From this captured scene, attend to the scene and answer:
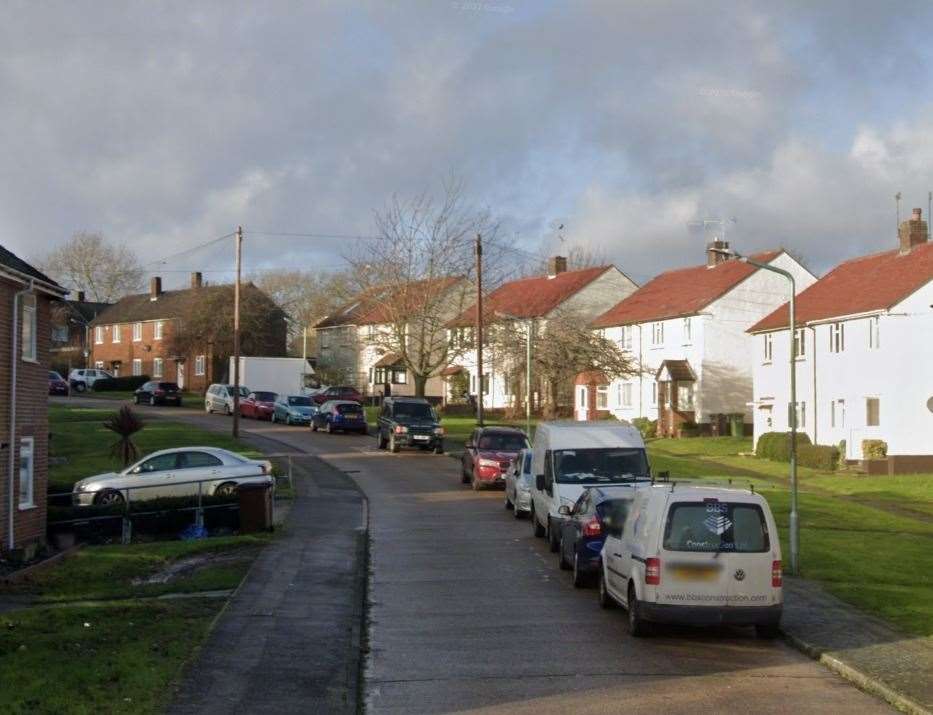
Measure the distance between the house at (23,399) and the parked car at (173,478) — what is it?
269cm

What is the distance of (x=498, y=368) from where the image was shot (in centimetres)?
6925

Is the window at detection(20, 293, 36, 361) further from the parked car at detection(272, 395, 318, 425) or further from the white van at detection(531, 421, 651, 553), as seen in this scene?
the parked car at detection(272, 395, 318, 425)

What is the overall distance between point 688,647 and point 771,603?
1021 mm

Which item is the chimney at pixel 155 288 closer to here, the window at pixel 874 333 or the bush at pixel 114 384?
the bush at pixel 114 384

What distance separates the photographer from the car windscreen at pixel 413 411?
45.4 m

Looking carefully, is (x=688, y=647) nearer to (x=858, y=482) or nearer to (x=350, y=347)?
(x=858, y=482)

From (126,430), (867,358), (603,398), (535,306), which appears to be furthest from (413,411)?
(535,306)

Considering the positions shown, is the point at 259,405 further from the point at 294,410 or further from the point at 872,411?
the point at 872,411

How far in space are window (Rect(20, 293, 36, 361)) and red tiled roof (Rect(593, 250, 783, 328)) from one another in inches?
1576

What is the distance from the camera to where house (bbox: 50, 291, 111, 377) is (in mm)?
98062

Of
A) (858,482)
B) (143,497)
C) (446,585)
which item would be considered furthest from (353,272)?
(446,585)

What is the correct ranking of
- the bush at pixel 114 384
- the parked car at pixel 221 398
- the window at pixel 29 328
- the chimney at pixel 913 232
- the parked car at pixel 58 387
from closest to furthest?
the window at pixel 29 328
the chimney at pixel 913 232
the parked car at pixel 221 398
the parked car at pixel 58 387
the bush at pixel 114 384

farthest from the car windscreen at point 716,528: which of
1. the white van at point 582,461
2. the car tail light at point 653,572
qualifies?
the white van at point 582,461

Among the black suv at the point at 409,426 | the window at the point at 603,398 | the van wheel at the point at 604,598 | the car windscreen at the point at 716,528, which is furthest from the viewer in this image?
the window at the point at 603,398
